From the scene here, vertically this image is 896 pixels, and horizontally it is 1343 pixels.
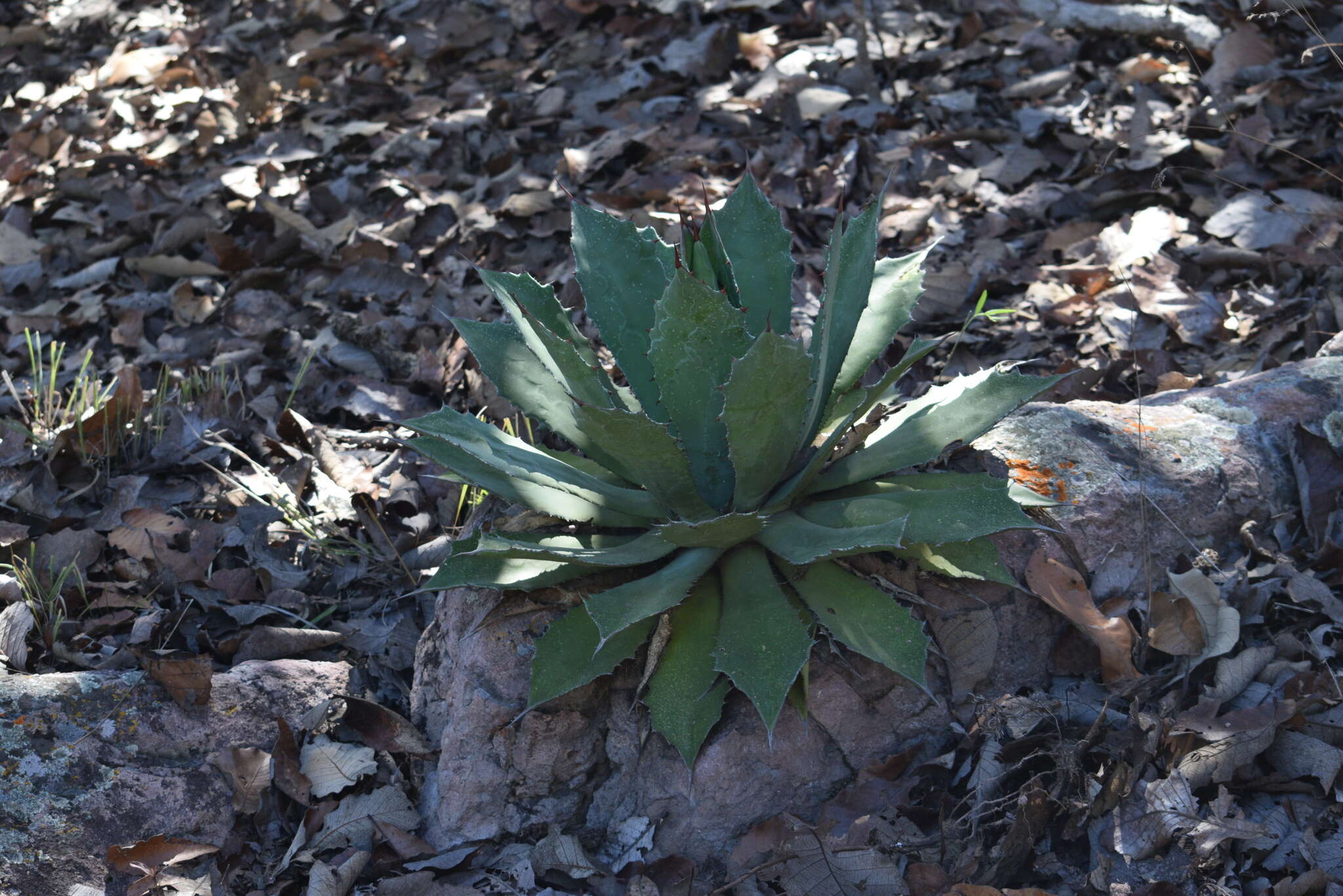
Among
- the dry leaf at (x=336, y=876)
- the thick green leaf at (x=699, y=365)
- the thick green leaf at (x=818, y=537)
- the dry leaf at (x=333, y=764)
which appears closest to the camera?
the thick green leaf at (x=818, y=537)

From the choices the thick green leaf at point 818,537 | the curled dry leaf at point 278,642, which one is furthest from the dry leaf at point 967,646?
the curled dry leaf at point 278,642

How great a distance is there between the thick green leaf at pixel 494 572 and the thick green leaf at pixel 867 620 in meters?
0.48

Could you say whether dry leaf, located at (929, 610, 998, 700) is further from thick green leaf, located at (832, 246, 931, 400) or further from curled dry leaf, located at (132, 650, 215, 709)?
curled dry leaf, located at (132, 650, 215, 709)

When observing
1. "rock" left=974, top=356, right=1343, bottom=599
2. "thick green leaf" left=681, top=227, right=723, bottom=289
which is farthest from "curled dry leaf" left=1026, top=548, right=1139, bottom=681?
"thick green leaf" left=681, top=227, right=723, bottom=289

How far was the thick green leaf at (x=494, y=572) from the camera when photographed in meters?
2.12

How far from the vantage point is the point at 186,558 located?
2889mm

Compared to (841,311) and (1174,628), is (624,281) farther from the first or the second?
(1174,628)

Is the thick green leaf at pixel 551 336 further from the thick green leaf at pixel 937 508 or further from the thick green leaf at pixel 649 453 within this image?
the thick green leaf at pixel 937 508

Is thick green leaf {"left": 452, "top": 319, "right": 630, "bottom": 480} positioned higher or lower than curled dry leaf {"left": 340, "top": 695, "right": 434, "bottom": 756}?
higher

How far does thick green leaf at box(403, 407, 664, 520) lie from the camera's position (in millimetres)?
2205

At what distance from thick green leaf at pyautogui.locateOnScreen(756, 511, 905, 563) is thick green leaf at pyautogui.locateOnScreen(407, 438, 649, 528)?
0.99 feet

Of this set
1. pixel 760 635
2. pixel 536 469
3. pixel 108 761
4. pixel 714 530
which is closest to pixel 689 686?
pixel 760 635

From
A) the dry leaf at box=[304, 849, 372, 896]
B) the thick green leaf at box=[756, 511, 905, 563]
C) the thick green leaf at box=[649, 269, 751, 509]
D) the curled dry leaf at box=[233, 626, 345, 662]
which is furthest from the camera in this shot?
the curled dry leaf at box=[233, 626, 345, 662]

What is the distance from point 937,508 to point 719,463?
0.44m
